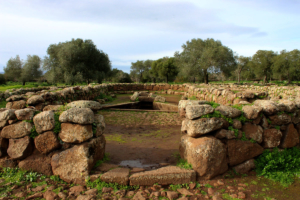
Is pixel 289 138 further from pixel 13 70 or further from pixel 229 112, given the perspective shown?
pixel 13 70

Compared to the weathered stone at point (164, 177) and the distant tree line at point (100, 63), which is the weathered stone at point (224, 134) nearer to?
the weathered stone at point (164, 177)

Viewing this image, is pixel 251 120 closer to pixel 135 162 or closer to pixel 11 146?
pixel 135 162

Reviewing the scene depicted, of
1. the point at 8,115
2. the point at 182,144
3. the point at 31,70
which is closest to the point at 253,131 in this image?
the point at 182,144

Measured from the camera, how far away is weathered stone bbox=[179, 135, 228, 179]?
140 inches

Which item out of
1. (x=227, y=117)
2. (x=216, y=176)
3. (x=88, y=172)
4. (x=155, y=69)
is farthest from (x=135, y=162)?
(x=155, y=69)

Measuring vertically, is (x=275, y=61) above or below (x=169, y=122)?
above

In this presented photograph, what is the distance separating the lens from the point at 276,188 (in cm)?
333

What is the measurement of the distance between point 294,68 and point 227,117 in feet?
112

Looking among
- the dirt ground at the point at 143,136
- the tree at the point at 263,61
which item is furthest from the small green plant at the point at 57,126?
the tree at the point at 263,61

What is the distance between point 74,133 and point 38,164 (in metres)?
0.95

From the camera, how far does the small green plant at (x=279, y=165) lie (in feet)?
11.8

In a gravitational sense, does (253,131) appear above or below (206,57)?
below

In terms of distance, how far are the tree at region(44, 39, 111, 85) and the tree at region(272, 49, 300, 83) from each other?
94.8 feet

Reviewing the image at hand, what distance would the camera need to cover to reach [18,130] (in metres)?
3.73
